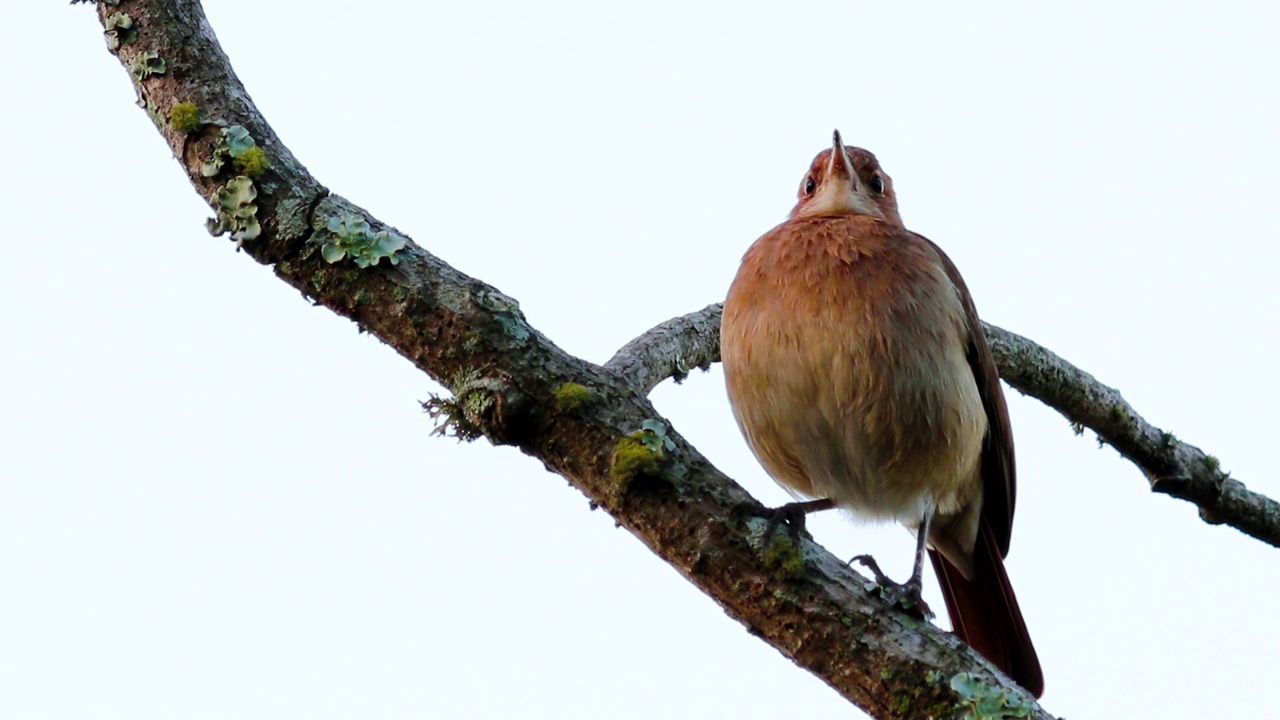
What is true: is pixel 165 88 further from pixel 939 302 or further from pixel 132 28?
pixel 939 302

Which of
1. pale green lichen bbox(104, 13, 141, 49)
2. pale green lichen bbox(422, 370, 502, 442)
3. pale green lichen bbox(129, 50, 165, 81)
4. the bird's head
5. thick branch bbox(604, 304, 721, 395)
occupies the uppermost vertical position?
the bird's head

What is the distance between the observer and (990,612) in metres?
4.70

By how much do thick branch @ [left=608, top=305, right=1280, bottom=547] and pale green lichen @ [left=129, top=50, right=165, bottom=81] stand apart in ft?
6.58

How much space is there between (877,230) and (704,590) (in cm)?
199

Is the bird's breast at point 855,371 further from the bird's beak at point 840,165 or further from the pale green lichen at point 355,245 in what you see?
the pale green lichen at point 355,245

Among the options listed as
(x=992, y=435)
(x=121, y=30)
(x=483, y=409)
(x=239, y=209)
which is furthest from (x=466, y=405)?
(x=992, y=435)

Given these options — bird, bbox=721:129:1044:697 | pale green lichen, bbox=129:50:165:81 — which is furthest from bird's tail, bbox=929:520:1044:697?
pale green lichen, bbox=129:50:165:81

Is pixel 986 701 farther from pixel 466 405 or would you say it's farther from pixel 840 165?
pixel 840 165

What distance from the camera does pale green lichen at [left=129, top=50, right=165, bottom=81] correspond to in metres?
2.90

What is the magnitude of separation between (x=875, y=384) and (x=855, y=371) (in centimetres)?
8

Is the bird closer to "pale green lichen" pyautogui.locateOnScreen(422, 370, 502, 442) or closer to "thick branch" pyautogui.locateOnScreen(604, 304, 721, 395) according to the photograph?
"thick branch" pyautogui.locateOnScreen(604, 304, 721, 395)

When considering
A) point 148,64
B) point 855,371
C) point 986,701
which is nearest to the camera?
point 986,701

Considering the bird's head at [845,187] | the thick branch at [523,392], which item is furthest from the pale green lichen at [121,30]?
the bird's head at [845,187]

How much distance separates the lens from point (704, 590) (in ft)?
9.29
